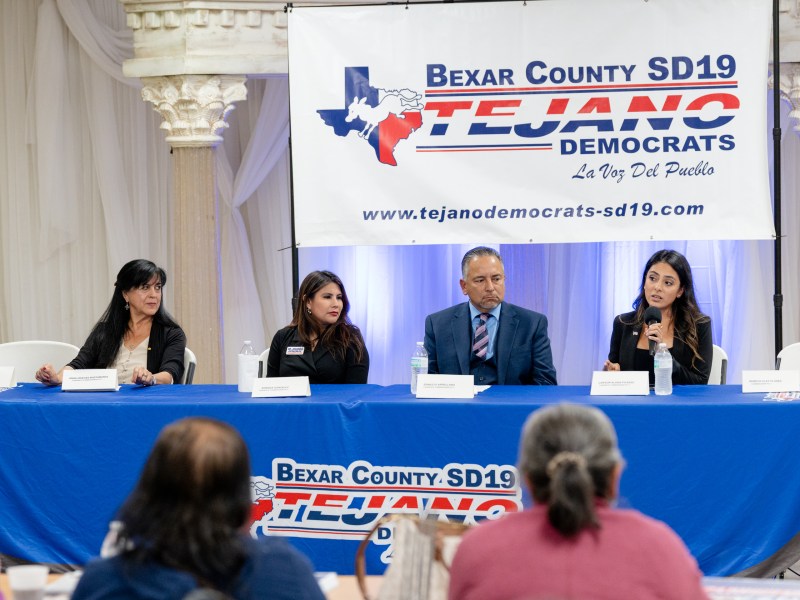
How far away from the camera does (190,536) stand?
5.52ft

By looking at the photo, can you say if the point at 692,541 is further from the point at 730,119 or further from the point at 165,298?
the point at 165,298

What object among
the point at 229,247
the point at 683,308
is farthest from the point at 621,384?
the point at 229,247

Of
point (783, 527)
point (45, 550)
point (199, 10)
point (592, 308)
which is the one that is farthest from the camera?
point (592, 308)

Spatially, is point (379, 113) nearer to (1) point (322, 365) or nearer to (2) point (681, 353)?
(1) point (322, 365)

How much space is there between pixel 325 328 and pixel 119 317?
0.87m

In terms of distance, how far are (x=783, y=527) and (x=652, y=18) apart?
2227mm

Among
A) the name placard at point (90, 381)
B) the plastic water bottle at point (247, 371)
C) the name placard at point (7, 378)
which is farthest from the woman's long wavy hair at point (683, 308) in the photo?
the name placard at point (7, 378)

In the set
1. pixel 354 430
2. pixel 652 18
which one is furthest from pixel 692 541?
pixel 652 18

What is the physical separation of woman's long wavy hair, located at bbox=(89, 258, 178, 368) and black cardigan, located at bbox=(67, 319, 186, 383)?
0.06ft

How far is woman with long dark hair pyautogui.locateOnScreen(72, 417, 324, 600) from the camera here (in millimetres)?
1688

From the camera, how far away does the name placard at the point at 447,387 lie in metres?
3.78

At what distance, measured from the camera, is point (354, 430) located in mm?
3699

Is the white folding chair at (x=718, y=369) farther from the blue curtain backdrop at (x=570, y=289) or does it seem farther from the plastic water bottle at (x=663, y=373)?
the blue curtain backdrop at (x=570, y=289)

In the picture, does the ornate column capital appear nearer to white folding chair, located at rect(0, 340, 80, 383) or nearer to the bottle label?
white folding chair, located at rect(0, 340, 80, 383)
